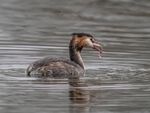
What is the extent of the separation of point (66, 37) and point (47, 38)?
0.60 m

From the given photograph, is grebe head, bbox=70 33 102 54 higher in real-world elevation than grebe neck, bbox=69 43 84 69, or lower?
higher

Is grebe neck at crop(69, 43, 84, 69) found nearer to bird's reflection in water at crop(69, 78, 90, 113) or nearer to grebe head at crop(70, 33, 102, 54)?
grebe head at crop(70, 33, 102, 54)

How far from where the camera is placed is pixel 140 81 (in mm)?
17250

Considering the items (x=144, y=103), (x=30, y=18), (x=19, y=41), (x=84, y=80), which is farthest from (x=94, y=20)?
(x=144, y=103)

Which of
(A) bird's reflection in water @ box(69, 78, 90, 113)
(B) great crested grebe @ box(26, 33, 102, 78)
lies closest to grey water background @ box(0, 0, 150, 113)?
(A) bird's reflection in water @ box(69, 78, 90, 113)

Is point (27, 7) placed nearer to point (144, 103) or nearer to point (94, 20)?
point (94, 20)

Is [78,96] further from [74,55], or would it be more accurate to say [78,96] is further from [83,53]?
[83,53]

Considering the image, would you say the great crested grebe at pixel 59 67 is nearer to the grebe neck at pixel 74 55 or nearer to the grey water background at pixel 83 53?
the grebe neck at pixel 74 55

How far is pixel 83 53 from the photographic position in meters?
21.2

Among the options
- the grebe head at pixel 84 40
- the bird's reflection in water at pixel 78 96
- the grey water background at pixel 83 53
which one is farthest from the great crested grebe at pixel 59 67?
the bird's reflection in water at pixel 78 96

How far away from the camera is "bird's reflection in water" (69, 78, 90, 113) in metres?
14.7

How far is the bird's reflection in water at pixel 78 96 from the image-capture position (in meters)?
14.7

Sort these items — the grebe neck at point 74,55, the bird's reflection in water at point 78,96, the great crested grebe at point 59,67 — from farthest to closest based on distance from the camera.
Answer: the grebe neck at point 74,55, the great crested grebe at point 59,67, the bird's reflection in water at point 78,96

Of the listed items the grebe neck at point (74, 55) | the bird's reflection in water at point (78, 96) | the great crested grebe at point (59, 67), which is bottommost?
the bird's reflection in water at point (78, 96)
